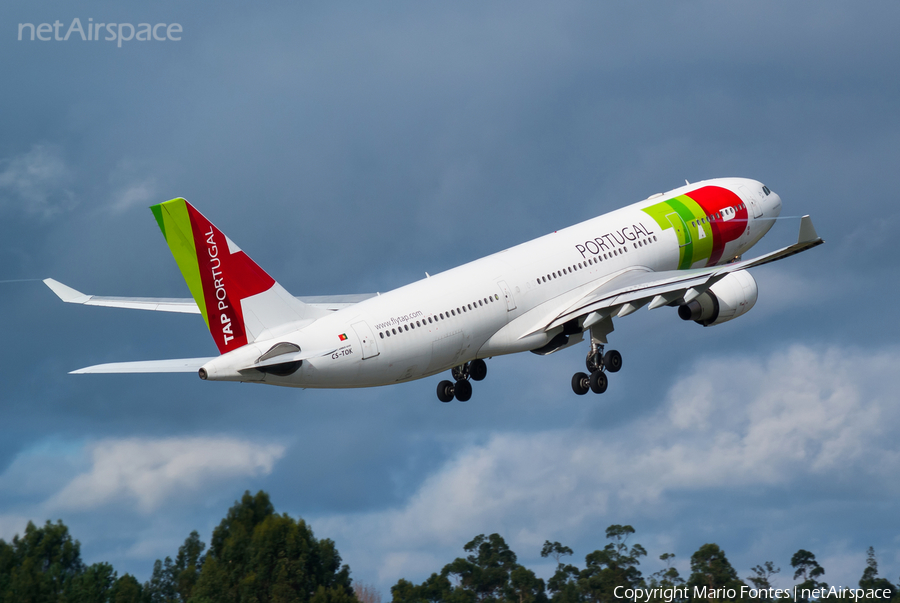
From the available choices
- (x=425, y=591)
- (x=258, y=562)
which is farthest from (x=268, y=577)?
(x=425, y=591)

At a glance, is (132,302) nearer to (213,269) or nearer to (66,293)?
(66,293)

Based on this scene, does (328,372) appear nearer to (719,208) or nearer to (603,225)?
(603,225)

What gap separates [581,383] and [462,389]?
4924 millimetres

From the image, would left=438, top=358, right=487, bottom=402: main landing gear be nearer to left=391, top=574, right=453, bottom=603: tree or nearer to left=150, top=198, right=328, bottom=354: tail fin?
left=150, top=198, right=328, bottom=354: tail fin

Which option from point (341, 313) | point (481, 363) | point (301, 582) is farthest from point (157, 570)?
point (341, 313)

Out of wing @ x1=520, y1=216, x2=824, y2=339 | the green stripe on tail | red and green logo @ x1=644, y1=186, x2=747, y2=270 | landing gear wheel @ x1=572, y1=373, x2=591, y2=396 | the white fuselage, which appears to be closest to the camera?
the green stripe on tail

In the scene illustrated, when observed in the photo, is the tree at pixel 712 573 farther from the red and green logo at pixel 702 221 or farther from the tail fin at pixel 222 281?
the tail fin at pixel 222 281

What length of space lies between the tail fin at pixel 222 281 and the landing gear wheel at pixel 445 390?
10.6m

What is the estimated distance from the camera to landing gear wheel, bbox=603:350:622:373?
43.7m

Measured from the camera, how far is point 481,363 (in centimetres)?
4612

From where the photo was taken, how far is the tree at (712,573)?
121375mm

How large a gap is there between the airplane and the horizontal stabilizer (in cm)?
6

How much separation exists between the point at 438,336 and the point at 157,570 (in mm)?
68831

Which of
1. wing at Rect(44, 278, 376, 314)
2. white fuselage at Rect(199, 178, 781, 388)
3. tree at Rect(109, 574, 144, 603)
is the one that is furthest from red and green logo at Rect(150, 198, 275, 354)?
tree at Rect(109, 574, 144, 603)
